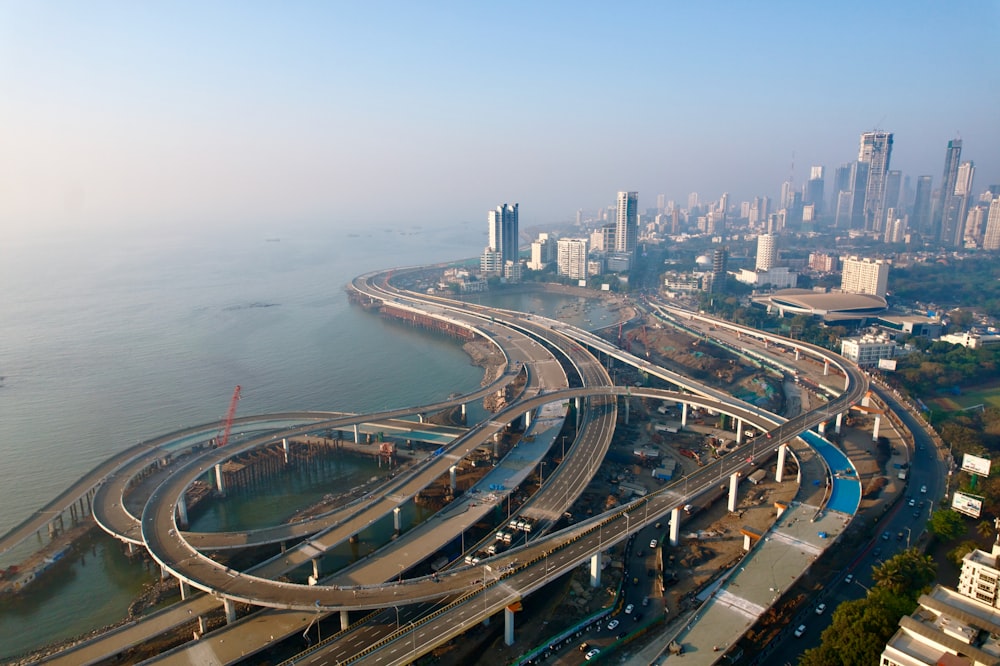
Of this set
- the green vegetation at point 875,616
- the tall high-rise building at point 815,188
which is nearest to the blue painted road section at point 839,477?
the green vegetation at point 875,616

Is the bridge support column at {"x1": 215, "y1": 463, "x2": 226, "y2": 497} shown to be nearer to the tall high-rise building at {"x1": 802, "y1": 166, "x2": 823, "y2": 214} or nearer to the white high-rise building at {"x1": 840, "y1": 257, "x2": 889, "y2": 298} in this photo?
the white high-rise building at {"x1": 840, "y1": 257, "x2": 889, "y2": 298}

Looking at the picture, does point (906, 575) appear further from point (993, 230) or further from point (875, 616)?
point (993, 230)

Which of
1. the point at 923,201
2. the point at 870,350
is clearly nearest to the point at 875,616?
the point at 870,350

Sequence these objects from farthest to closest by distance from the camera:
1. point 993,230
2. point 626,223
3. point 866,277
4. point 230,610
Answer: point 993,230, point 626,223, point 866,277, point 230,610

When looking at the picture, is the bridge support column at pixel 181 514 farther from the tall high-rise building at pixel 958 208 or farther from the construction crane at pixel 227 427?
the tall high-rise building at pixel 958 208

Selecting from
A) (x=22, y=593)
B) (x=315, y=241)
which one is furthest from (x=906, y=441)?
(x=315, y=241)

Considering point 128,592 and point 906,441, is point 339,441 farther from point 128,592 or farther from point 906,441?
point 906,441
